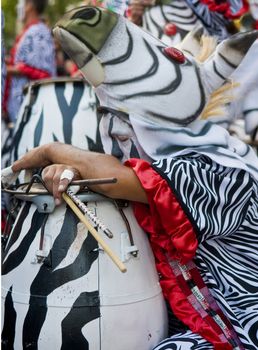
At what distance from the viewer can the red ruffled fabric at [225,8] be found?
280cm

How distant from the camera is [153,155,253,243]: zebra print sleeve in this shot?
1.72 m

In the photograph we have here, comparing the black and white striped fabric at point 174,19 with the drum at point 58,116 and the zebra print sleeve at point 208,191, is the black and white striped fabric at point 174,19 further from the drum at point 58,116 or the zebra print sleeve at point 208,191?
the zebra print sleeve at point 208,191

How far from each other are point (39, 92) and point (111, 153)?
641 mm

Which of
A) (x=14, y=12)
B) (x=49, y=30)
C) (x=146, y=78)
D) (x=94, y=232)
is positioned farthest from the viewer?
(x=14, y=12)

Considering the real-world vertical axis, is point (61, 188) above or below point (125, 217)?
above

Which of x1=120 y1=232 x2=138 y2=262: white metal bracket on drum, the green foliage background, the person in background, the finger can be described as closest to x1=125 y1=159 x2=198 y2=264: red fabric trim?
x1=120 y1=232 x2=138 y2=262: white metal bracket on drum

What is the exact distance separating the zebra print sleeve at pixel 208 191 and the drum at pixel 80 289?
0.18 meters

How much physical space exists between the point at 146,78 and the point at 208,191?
38 cm

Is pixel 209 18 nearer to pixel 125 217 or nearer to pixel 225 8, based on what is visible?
pixel 225 8

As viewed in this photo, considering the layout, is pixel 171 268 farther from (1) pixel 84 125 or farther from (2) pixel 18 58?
(2) pixel 18 58

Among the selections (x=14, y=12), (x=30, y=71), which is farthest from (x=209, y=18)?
(x=14, y=12)

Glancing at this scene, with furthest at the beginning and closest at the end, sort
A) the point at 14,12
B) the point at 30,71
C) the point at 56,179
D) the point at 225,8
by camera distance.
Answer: the point at 14,12, the point at 30,71, the point at 225,8, the point at 56,179

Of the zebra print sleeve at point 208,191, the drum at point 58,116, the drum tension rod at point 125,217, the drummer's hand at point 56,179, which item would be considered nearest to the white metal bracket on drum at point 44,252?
the drummer's hand at point 56,179

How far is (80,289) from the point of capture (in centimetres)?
169
